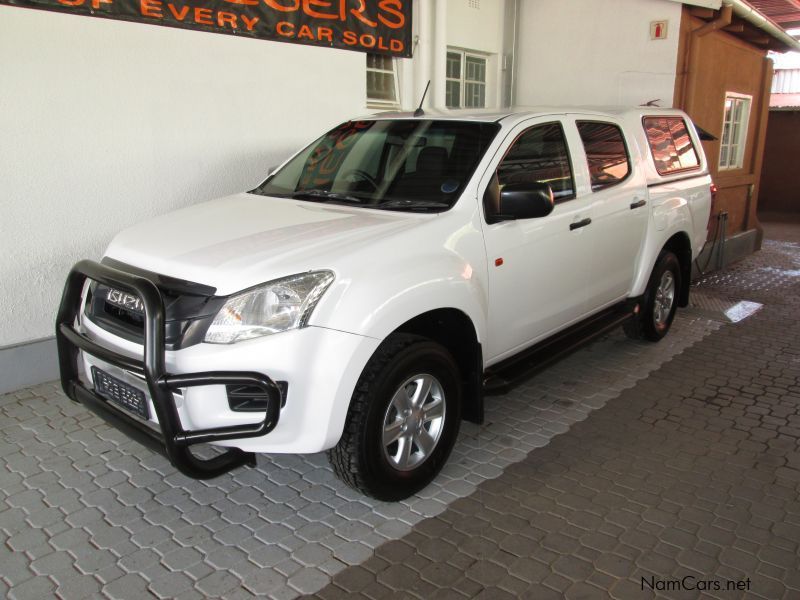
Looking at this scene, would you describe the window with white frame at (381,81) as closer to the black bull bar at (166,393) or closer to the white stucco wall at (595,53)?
the white stucco wall at (595,53)

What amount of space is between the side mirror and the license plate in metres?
1.98

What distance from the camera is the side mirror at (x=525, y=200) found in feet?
11.1

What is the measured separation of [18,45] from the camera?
4.21 m

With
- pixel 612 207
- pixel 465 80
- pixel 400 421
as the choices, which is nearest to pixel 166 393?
pixel 400 421

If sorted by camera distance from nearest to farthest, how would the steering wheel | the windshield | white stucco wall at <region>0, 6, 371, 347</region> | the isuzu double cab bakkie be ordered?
1. the isuzu double cab bakkie
2. the windshield
3. the steering wheel
4. white stucco wall at <region>0, 6, 371, 347</region>

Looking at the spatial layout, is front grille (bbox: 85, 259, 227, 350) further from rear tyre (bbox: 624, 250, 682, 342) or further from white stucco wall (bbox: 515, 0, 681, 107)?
white stucco wall (bbox: 515, 0, 681, 107)

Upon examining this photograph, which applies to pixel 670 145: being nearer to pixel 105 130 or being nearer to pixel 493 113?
pixel 493 113

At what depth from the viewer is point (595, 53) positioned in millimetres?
8055

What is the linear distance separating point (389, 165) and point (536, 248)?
980 mm

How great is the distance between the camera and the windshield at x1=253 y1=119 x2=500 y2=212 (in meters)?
3.56

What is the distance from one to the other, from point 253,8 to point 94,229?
2155mm

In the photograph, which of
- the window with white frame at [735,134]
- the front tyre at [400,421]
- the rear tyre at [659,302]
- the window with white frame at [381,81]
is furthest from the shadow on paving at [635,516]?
the window with white frame at [735,134]

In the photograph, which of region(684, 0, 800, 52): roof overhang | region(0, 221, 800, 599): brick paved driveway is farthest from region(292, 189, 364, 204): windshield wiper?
region(684, 0, 800, 52): roof overhang

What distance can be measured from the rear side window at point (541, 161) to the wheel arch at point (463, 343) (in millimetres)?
842
